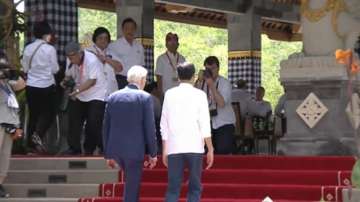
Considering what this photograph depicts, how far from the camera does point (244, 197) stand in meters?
9.86

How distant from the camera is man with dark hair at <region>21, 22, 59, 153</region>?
1178 cm

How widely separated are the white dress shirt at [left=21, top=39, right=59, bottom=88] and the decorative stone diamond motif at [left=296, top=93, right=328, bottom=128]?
9.93ft

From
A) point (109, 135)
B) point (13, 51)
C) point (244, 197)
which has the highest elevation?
point (13, 51)

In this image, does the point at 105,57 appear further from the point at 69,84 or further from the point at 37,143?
the point at 37,143

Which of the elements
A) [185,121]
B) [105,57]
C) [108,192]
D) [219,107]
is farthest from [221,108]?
[185,121]

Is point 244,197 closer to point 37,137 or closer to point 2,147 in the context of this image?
point 2,147

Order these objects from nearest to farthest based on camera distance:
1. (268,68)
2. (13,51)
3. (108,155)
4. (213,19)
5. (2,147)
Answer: (108,155), (2,147), (13,51), (213,19), (268,68)

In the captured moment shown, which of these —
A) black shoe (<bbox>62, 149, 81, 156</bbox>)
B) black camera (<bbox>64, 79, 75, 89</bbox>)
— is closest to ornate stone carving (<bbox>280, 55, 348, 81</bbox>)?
black camera (<bbox>64, 79, 75, 89</bbox>)

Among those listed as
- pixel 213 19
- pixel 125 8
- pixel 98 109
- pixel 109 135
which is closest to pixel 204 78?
pixel 98 109

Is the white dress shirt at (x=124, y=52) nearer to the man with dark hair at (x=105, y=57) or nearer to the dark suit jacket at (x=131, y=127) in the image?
the man with dark hair at (x=105, y=57)

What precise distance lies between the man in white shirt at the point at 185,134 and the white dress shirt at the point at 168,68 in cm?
357

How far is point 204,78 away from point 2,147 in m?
2.85

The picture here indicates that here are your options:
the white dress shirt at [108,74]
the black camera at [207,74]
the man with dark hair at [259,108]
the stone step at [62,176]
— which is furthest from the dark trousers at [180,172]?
the man with dark hair at [259,108]

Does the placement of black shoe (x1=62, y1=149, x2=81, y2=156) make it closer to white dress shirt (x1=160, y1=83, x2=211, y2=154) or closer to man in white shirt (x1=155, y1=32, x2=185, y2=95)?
man in white shirt (x1=155, y1=32, x2=185, y2=95)
